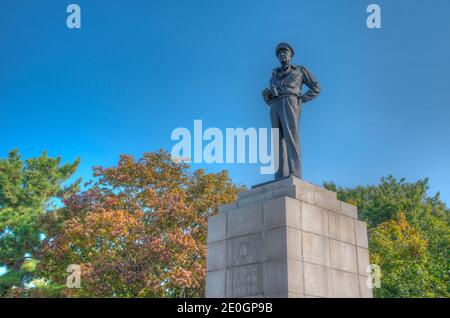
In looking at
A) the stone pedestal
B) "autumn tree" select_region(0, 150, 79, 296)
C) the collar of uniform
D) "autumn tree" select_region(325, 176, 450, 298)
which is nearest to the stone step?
the stone pedestal

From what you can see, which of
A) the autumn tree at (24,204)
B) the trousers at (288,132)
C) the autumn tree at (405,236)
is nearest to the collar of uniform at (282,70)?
the trousers at (288,132)

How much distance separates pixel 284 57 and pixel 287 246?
4.73m

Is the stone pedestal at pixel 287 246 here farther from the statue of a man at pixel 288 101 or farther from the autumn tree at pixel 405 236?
the autumn tree at pixel 405 236

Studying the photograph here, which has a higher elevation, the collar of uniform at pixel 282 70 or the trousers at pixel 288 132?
the collar of uniform at pixel 282 70

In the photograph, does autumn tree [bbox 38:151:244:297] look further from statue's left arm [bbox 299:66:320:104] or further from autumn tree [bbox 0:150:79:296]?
statue's left arm [bbox 299:66:320:104]

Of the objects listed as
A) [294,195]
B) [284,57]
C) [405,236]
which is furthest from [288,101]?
[405,236]

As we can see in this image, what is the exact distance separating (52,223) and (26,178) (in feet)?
25.2

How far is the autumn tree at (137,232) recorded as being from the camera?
2064cm
